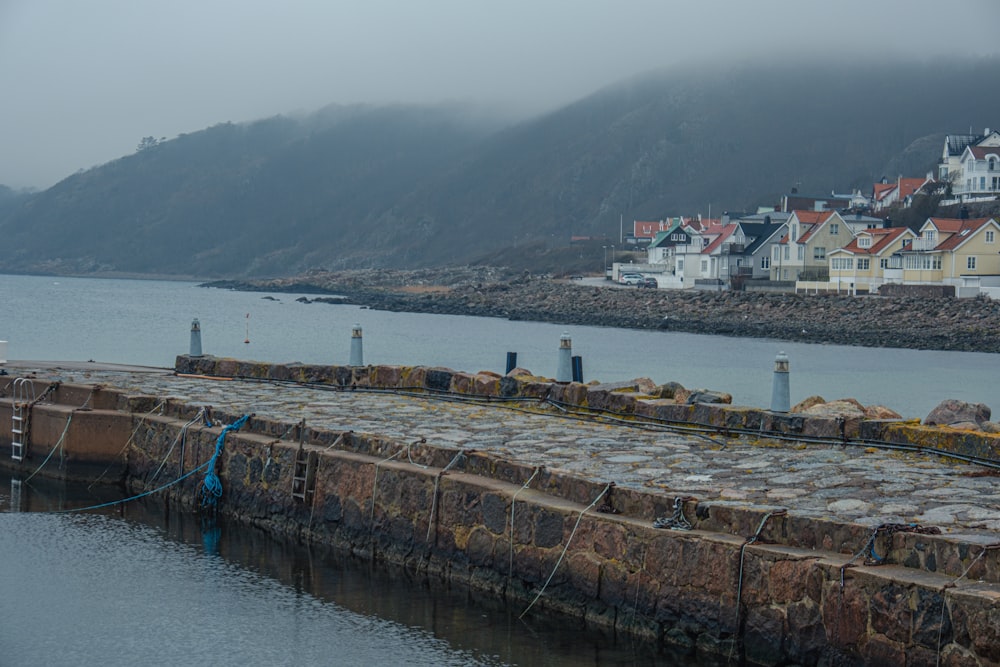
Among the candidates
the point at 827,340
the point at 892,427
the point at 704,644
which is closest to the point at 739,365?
the point at 827,340

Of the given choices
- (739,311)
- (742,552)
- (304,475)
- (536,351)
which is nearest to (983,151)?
(739,311)

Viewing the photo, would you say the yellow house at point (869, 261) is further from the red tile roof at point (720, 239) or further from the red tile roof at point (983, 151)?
the red tile roof at point (983, 151)

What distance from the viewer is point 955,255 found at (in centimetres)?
8319

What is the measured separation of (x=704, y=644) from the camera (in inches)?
383

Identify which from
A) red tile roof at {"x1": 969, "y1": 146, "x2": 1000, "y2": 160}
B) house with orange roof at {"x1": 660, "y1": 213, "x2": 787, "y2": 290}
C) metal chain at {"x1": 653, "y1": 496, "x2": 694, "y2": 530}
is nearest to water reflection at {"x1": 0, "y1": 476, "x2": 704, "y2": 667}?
metal chain at {"x1": 653, "y1": 496, "x2": 694, "y2": 530}

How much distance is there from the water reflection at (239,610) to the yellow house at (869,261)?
264ft

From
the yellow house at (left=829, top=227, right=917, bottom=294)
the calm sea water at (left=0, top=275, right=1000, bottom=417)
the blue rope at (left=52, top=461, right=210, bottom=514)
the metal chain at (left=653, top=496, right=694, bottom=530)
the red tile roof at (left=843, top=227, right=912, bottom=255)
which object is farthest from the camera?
the red tile roof at (left=843, top=227, right=912, bottom=255)

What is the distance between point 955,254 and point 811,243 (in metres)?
18.8

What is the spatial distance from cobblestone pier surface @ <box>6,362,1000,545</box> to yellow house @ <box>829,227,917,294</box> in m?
76.8

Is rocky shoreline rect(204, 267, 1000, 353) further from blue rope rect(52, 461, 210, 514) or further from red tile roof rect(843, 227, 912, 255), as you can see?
blue rope rect(52, 461, 210, 514)

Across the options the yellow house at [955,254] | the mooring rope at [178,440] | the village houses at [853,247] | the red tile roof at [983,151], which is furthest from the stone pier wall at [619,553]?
the red tile roof at [983,151]

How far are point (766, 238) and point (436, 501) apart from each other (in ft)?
328

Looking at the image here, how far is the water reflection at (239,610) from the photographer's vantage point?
35.1ft

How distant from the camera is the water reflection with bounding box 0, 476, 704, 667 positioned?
10.7 meters
